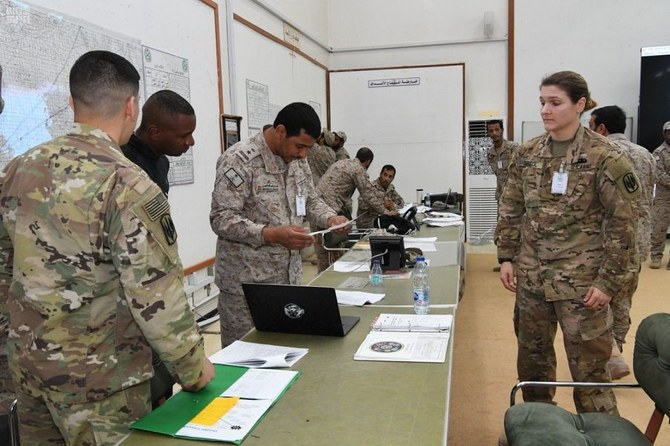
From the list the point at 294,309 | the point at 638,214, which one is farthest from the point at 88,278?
the point at 638,214

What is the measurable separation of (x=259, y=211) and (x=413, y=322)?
2.83 ft

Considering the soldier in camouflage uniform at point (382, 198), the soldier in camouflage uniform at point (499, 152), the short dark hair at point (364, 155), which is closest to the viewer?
the soldier in camouflage uniform at point (382, 198)

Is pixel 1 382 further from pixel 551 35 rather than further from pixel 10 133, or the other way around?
pixel 551 35

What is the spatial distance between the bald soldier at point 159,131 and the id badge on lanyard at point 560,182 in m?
1.45

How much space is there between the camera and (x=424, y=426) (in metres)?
1.17

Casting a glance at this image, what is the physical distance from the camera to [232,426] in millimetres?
1178

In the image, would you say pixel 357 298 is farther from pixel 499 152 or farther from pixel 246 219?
pixel 499 152

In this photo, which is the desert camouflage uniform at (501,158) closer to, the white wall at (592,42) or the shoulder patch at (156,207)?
the white wall at (592,42)

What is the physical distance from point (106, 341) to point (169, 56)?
2.78 metres

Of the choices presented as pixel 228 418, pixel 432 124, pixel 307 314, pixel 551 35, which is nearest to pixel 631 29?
pixel 551 35

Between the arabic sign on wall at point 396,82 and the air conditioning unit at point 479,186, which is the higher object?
the arabic sign on wall at point 396,82

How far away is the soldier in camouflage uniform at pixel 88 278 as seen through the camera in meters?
1.15

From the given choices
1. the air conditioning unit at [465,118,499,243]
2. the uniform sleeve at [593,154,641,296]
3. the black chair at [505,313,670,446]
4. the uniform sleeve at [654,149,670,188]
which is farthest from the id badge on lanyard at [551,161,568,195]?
Result: the air conditioning unit at [465,118,499,243]

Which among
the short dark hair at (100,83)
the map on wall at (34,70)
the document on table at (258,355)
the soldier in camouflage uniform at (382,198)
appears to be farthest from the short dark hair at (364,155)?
the short dark hair at (100,83)
